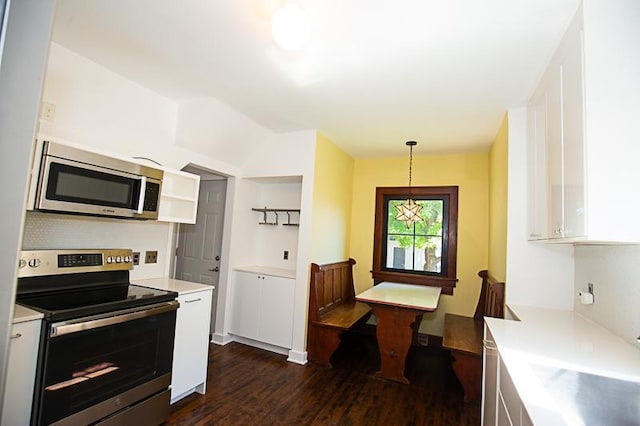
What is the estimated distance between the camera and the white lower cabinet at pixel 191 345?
90.1 inches

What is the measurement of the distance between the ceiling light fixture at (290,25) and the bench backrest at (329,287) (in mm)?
2344

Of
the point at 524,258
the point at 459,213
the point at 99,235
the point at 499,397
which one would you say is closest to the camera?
the point at 499,397

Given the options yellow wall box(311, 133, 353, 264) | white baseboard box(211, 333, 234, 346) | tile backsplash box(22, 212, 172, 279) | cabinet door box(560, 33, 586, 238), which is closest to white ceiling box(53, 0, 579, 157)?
cabinet door box(560, 33, 586, 238)

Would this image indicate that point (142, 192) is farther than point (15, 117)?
Yes

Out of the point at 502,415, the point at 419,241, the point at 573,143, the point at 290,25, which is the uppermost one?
the point at 290,25

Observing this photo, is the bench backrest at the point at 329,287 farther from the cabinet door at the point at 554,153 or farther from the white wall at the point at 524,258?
the cabinet door at the point at 554,153

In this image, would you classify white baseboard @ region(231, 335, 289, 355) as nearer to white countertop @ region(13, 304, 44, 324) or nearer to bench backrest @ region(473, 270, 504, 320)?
bench backrest @ region(473, 270, 504, 320)

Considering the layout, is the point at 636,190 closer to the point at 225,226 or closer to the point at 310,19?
the point at 310,19

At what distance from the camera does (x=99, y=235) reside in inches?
92.7

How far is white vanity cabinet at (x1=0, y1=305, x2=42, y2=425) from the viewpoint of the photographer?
1.42 metres

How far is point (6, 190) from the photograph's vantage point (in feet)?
2.28

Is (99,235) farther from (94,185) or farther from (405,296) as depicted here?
(405,296)

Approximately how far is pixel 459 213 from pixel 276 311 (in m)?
2.68

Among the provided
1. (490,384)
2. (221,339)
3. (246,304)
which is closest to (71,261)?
(246,304)
